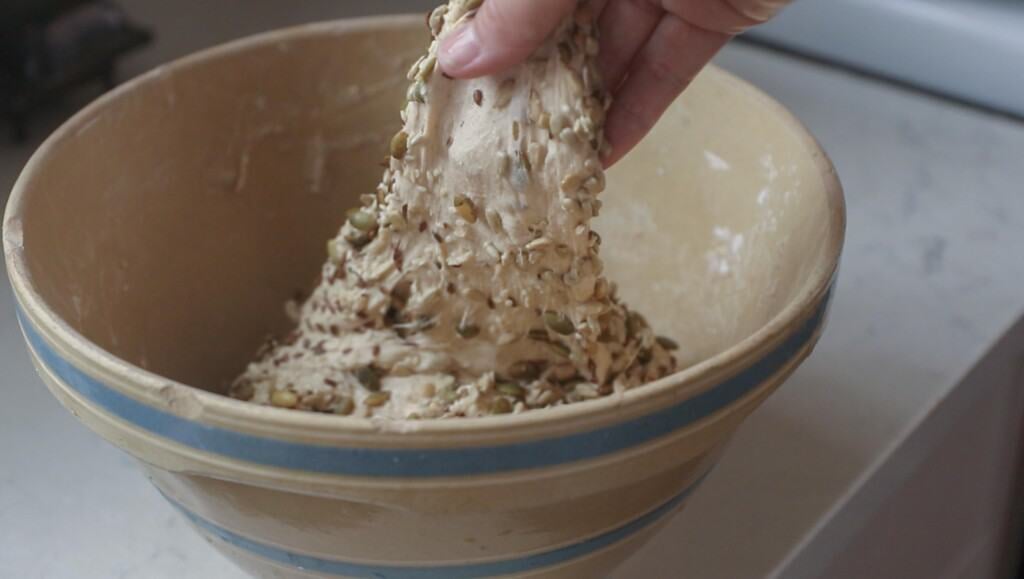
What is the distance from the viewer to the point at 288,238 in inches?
33.0

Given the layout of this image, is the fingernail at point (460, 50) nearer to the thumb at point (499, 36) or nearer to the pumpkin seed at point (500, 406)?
the thumb at point (499, 36)

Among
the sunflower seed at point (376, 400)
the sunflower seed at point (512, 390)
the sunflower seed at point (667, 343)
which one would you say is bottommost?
the sunflower seed at point (667, 343)

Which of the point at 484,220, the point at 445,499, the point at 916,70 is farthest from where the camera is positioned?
the point at 916,70

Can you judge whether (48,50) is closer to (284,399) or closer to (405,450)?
(284,399)

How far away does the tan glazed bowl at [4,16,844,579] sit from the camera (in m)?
0.47

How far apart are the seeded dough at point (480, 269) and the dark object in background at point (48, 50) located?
0.43 meters

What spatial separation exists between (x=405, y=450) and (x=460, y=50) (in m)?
0.22

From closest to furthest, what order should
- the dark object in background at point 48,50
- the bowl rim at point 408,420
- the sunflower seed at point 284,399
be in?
the bowl rim at point 408,420 < the sunflower seed at point 284,399 < the dark object in background at point 48,50

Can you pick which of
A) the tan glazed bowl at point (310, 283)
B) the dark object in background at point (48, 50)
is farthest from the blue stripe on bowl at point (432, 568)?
the dark object in background at point (48, 50)

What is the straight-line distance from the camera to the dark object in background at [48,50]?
1.00 meters

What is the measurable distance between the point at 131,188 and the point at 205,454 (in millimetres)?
290

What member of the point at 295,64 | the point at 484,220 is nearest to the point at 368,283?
the point at 484,220

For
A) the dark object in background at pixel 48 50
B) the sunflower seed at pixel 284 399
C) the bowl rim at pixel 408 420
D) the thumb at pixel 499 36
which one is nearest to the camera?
the bowl rim at pixel 408 420

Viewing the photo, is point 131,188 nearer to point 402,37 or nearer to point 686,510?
point 402,37
